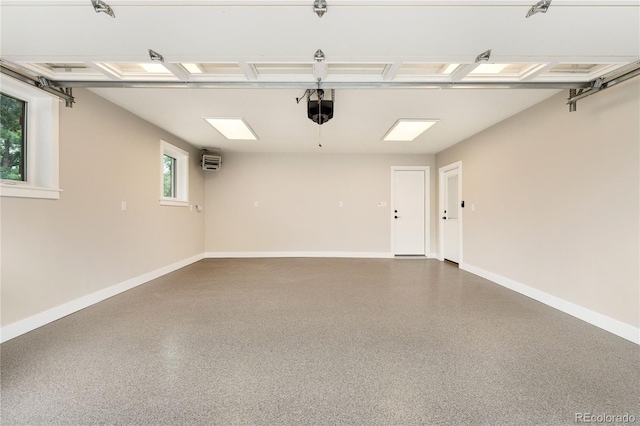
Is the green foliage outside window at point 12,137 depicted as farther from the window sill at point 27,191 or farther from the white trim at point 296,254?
the white trim at point 296,254

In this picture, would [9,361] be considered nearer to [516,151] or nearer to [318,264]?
[318,264]

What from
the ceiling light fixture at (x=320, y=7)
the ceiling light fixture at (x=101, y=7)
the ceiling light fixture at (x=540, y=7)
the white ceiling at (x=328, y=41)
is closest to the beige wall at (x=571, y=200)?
the white ceiling at (x=328, y=41)

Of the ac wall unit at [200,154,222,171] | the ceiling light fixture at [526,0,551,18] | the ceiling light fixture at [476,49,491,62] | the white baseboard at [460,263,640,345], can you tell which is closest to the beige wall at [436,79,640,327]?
the white baseboard at [460,263,640,345]

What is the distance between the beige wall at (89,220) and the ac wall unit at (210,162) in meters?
1.22

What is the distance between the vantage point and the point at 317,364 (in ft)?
6.05

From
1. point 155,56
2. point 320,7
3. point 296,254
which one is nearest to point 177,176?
point 296,254

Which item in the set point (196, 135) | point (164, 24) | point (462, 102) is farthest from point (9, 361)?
point (462, 102)

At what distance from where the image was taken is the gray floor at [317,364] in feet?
4.69

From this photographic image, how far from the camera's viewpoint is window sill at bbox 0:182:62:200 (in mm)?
2191

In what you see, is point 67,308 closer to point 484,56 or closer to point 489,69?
point 484,56

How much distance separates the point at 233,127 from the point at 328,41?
277 cm

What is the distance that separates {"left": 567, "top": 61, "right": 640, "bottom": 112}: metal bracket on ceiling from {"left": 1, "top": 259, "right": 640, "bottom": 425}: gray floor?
7.09 ft

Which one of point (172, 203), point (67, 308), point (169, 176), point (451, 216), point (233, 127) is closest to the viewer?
point (67, 308)

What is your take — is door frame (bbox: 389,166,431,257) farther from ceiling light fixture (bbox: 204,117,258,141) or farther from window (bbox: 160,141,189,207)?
window (bbox: 160,141,189,207)
